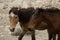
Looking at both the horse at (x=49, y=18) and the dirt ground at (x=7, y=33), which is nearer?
the horse at (x=49, y=18)

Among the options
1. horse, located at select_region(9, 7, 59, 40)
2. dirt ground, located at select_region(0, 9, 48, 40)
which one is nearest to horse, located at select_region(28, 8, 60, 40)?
horse, located at select_region(9, 7, 59, 40)

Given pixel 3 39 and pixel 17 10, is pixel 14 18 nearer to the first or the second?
pixel 17 10

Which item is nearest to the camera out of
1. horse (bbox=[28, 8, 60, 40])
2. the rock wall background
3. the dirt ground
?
horse (bbox=[28, 8, 60, 40])

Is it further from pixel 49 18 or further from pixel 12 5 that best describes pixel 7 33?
pixel 12 5

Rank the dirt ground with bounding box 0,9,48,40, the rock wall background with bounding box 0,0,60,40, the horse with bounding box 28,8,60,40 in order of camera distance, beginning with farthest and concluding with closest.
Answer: the rock wall background with bounding box 0,0,60,40 → the dirt ground with bounding box 0,9,48,40 → the horse with bounding box 28,8,60,40

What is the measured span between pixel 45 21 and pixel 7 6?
5.74 m

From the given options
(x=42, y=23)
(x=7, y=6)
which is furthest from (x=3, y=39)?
(x=7, y=6)

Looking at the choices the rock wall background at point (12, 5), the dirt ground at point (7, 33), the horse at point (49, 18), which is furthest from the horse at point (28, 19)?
the rock wall background at point (12, 5)

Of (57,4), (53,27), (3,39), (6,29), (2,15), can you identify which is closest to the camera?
(53,27)

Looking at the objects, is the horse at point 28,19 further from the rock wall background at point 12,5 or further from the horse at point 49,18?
the rock wall background at point 12,5

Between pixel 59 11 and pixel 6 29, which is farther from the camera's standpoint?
pixel 6 29

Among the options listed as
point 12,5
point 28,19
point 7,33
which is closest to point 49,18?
point 28,19

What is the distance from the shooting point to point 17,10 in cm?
841

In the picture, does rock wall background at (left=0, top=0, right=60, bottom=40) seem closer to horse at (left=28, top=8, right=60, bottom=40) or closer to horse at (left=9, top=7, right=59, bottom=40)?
horse at (left=9, top=7, right=59, bottom=40)
